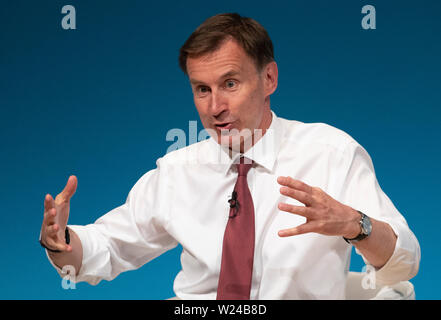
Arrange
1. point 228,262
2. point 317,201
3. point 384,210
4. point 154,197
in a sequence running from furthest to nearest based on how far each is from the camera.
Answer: point 154,197, point 228,262, point 384,210, point 317,201

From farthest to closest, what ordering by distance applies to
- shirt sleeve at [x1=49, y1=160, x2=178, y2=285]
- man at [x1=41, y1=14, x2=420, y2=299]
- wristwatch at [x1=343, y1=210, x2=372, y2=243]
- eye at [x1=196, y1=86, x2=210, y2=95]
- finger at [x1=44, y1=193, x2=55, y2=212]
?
1. shirt sleeve at [x1=49, y1=160, x2=178, y2=285]
2. eye at [x1=196, y1=86, x2=210, y2=95]
3. man at [x1=41, y1=14, x2=420, y2=299]
4. finger at [x1=44, y1=193, x2=55, y2=212]
5. wristwatch at [x1=343, y1=210, x2=372, y2=243]

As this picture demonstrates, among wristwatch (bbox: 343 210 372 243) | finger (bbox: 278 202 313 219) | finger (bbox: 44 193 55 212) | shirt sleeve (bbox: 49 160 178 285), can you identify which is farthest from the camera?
shirt sleeve (bbox: 49 160 178 285)

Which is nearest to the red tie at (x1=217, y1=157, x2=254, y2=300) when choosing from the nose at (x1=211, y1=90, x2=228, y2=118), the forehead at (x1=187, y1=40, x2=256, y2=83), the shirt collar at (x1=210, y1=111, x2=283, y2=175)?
the shirt collar at (x1=210, y1=111, x2=283, y2=175)

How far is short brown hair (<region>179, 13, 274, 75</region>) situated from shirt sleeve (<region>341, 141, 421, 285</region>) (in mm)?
399

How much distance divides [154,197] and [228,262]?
39cm

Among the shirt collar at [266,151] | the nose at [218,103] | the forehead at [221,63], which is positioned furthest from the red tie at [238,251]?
the forehead at [221,63]

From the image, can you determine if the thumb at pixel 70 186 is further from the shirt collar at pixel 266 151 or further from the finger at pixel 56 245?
the shirt collar at pixel 266 151

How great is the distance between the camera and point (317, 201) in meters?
1.48

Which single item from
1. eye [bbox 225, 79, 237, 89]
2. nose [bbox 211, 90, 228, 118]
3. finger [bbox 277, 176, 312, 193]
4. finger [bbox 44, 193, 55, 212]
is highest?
eye [bbox 225, 79, 237, 89]

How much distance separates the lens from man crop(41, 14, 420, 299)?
5.75 ft

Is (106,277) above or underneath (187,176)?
underneath

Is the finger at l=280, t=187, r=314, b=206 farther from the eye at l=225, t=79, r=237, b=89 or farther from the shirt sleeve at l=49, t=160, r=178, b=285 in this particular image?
the shirt sleeve at l=49, t=160, r=178, b=285
